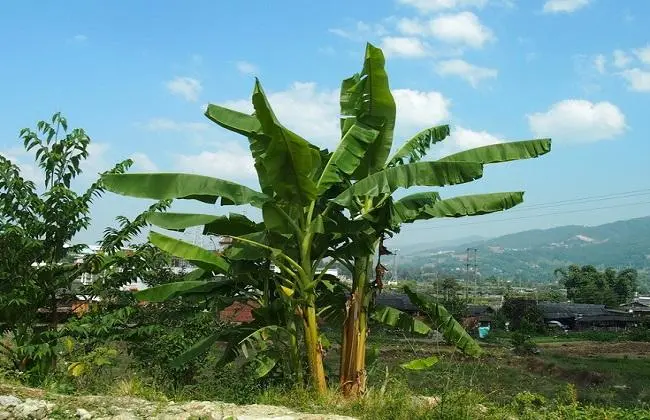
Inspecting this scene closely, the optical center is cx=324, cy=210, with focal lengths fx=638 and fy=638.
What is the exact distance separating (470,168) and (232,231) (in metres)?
3.25

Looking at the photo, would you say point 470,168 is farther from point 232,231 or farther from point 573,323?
point 573,323

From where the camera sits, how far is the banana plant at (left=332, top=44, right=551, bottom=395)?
763cm

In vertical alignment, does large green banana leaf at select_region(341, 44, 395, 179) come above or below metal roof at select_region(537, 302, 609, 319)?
above

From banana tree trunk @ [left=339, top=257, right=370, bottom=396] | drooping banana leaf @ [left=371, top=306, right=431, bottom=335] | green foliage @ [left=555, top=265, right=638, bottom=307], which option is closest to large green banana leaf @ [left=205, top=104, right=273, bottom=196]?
banana tree trunk @ [left=339, top=257, right=370, bottom=396]

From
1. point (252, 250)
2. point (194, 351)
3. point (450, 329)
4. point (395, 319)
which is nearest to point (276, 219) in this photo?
point (252, 250)

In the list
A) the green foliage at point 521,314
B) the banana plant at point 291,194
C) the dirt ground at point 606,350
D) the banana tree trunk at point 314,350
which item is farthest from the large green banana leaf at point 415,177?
the green foliage at point 521,314

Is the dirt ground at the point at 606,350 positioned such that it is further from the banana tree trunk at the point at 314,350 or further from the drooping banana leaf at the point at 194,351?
the drooping banana leaf at the point at 194,351

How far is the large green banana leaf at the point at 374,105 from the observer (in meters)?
7.73

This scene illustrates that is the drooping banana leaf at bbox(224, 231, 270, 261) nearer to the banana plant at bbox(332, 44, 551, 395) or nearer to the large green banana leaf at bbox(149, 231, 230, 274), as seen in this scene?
the large green banana leaf at bbox(149, 231, 230, 274)

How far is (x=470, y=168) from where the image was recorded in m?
7.53

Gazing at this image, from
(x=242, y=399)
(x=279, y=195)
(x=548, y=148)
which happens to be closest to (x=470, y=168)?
(x=548, y=148)

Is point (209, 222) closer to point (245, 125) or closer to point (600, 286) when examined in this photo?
point (245, 125)

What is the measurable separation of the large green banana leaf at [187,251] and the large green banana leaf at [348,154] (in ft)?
5.47

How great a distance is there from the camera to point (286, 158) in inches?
276
